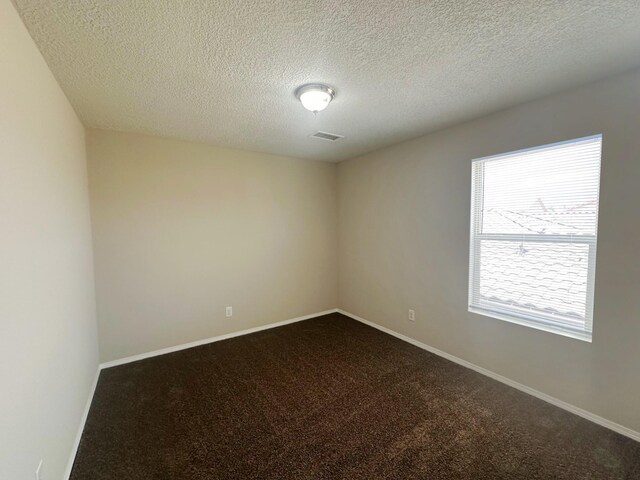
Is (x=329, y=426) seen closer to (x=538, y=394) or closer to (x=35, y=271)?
(x=538, y=394)

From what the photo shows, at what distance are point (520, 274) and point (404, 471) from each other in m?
1.88

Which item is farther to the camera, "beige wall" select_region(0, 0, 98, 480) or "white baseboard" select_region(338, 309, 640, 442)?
"white baseboard" select_region(338, 309, 640, 442)

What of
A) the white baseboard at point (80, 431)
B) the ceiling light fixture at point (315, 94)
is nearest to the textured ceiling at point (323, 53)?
the ceiling light fixture at point (315, 94)

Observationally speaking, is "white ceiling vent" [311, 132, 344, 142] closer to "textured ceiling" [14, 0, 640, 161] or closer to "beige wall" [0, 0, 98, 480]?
"textured ceiling" [14, 0, 640, 161]

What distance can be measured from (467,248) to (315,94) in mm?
2088

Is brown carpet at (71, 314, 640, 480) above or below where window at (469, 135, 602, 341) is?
below

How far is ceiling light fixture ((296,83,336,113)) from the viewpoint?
2.01 metres

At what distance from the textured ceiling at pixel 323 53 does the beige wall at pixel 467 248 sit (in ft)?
0.90

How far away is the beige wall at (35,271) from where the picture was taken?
112 centimetres

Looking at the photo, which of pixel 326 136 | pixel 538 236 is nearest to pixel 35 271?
pixel 326 136

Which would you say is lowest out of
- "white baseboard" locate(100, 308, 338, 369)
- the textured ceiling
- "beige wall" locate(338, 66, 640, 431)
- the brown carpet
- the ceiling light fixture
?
the brown carpet

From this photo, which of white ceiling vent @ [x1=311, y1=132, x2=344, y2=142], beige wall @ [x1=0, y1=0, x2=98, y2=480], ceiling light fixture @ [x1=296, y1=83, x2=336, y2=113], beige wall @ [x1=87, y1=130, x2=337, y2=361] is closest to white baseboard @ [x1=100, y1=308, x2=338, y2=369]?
beige wall @ [x1=87, y1=130, x2=337, y2=361]

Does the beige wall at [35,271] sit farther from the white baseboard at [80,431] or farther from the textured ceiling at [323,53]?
the textured ceiling at [323,53]

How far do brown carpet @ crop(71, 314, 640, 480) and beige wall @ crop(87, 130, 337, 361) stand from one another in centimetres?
59
